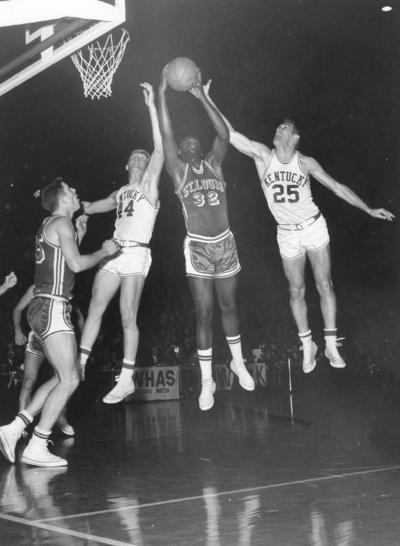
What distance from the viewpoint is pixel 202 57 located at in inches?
432

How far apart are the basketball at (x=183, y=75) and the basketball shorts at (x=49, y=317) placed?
2100mm

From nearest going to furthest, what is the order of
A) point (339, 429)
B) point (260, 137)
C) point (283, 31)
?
1. point (339, 429)
2. point (283, 31)
3. point (260, 137)

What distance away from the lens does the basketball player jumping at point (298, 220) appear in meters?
7.54

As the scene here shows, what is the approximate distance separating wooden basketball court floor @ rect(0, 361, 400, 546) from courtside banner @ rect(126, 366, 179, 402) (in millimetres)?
3007

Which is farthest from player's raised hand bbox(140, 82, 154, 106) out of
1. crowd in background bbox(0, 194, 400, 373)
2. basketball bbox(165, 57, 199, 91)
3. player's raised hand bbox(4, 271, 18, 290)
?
crowd in background bbox(0, 194, 400, 373)

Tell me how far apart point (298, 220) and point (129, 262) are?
5.42ft

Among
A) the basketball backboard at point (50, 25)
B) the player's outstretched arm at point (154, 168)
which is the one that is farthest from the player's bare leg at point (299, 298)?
the basketball backboard at point (50, 25)

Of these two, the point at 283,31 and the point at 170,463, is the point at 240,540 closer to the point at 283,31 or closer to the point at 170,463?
the point at 170,463

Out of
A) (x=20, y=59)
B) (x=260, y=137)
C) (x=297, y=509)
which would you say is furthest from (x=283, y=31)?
(x=297, y=509)

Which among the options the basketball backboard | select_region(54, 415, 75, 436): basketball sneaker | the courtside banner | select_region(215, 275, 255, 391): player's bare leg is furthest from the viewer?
the courtside banner

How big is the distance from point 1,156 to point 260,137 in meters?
4.85

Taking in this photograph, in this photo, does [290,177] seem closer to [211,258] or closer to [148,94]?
[211,258]

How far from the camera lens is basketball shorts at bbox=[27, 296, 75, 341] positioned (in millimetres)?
6418

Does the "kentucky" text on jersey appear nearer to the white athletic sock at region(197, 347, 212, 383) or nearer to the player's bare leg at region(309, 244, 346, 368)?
the player's bare leg at region(309, 244, 346, 368)
